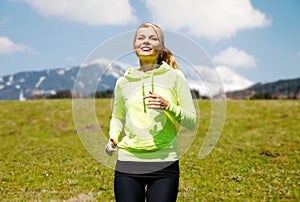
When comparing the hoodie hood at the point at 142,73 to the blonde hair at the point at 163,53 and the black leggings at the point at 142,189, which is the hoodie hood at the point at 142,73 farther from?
the black leggings at the point at 142,189

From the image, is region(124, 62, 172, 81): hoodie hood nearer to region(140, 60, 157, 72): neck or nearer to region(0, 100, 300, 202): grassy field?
region(140, 60, 157, 72): neck

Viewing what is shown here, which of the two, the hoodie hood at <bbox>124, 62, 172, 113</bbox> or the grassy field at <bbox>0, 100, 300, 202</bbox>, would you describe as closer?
the hoodie hood at <bbox>124, 62, 172, 113</bbox>

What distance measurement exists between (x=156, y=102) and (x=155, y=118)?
45 centimetres

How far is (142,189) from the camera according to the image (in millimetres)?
5434

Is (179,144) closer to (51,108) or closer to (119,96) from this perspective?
(119,96)

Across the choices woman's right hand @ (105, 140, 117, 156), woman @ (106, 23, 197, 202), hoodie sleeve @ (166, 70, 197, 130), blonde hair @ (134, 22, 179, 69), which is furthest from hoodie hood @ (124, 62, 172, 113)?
woman's right hand @ (105, 140, 117, 156)

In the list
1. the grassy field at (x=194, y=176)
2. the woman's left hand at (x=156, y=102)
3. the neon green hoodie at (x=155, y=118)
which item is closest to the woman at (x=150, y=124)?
the neon green hoodie at (x=155, y=118)

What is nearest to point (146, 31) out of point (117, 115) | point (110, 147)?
point (117, 115)

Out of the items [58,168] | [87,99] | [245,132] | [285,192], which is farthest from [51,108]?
[87,99]

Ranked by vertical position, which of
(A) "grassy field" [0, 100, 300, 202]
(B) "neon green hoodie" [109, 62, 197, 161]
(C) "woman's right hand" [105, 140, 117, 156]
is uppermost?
(B) "neon green hoodie" [109, 62, 197, 161]

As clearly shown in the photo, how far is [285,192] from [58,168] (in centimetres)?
996

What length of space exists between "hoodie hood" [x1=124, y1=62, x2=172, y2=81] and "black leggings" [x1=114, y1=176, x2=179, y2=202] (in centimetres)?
137

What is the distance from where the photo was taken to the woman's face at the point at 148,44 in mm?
5344

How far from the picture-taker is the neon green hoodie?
518 cm
